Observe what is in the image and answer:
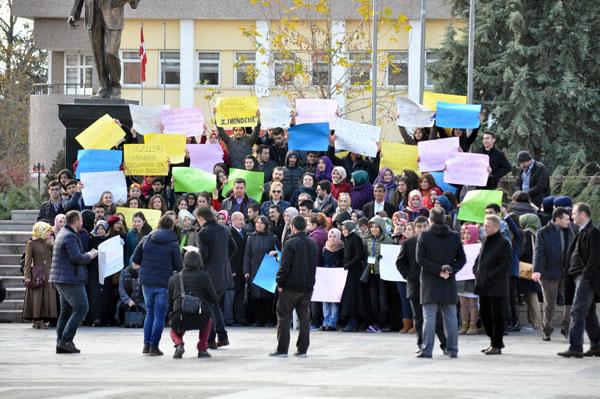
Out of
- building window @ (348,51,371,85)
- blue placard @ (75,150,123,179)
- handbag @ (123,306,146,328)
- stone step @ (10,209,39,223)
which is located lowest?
handbag @ (123,306,146,328)

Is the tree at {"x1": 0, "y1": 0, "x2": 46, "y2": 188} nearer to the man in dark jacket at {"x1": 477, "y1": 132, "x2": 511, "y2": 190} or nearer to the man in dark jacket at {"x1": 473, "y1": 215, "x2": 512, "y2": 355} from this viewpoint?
the man in dark jacket at {"x1": 477, "y1": 132, "x2": 511, "y2": 190}

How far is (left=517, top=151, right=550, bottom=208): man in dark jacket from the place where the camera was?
82.8 ft

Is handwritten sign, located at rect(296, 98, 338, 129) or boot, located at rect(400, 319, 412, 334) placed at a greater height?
handwritten sign, located at rect(296, 98, 338, 129)

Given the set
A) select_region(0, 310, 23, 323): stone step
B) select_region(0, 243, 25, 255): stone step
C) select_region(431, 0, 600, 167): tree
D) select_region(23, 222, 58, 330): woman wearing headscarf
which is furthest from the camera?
select_region(431, 0, 600, 167): tree

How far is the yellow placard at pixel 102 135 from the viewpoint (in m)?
27.3

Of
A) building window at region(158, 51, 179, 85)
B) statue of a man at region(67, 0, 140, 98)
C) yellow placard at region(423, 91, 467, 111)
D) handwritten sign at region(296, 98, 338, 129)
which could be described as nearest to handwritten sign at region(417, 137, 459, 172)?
yellow placard at region(423, 91, 467, 111)

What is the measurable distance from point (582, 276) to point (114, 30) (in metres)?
11.8

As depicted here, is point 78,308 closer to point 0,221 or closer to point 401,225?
point 401,225

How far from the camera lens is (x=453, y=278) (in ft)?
66.6

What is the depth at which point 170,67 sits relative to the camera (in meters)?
68.9

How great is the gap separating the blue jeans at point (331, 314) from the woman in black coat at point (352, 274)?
0.15m

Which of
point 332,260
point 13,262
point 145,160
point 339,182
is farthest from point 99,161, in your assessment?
point 332,260

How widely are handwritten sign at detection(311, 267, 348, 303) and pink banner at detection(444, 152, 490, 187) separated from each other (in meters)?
2.47

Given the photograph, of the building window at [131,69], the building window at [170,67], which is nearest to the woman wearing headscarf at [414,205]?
the building window at [170,67]
